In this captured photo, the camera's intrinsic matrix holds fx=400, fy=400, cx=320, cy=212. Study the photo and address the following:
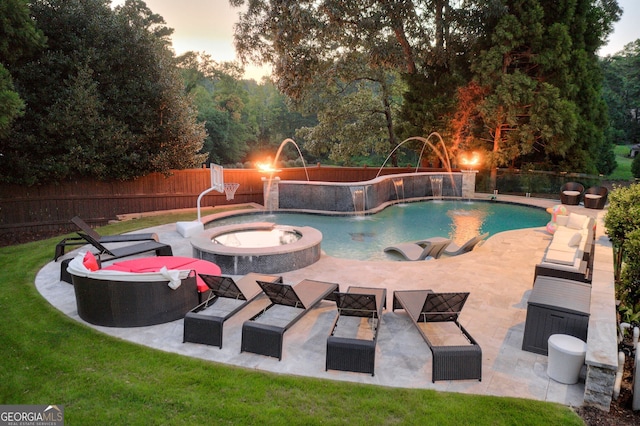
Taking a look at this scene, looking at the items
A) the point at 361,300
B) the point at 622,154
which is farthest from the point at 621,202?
the point at 622,154

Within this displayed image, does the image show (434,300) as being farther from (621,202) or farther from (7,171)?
(7,171)

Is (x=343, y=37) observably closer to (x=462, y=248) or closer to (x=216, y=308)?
(x=462, y=248)

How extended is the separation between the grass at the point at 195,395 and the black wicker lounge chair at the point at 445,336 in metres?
0.31

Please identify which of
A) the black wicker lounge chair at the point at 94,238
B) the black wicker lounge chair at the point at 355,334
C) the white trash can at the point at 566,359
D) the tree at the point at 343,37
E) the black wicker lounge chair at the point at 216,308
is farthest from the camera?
the tree at the point at 343,37

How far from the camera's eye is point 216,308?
21.7ft

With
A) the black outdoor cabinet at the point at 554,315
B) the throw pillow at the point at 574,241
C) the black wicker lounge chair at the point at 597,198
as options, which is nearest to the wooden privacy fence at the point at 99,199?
the throw pillow at the point at 574,241

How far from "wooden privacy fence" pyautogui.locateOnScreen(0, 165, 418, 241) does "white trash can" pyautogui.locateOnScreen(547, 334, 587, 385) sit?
49.9 ft

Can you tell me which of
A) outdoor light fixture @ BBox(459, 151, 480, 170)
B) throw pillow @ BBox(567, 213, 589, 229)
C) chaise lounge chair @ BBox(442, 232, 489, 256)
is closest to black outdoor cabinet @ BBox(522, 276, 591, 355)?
chaise lounge chair @ BBox(442, 232, 489, 256)

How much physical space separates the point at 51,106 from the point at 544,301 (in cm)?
1563

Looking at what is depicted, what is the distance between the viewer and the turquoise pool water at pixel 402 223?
12.0 m

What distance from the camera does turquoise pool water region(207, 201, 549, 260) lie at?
1205cm

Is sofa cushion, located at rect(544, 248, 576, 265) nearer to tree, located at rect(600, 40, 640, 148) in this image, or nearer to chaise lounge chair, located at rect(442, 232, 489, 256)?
chaise lounge chair, located at rect(442, 232, 489, 256)

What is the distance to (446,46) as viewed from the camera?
2330cm

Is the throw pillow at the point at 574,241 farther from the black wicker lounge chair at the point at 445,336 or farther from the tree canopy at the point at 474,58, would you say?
the tree canopy at the point at 474,58
